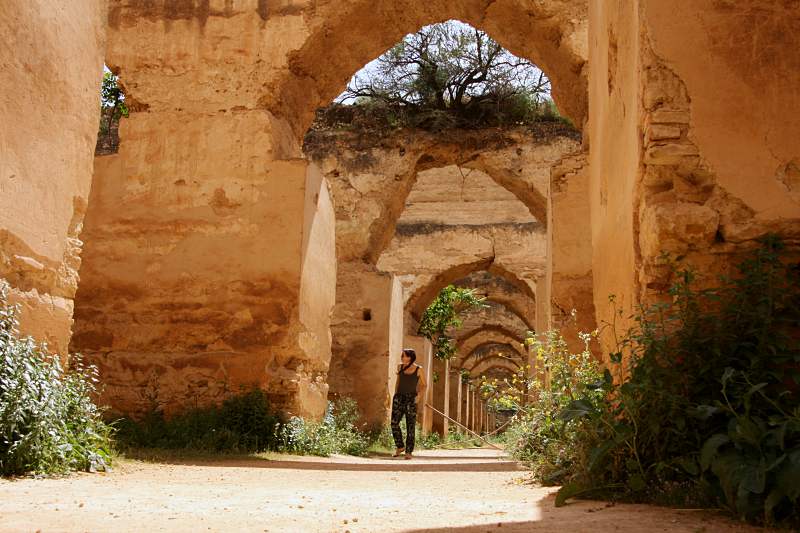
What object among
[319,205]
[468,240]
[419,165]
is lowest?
[319,205]

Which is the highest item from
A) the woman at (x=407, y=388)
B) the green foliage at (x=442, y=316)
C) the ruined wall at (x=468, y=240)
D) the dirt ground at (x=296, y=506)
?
the ruined wall at (x=468, y=240)

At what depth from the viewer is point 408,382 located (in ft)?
27.7

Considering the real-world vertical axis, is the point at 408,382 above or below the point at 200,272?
below

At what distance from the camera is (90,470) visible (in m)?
4.18

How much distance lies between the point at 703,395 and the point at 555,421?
4.21 ft

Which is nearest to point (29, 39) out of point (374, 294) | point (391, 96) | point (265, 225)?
point (265, 225)

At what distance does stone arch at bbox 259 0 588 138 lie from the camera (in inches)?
323

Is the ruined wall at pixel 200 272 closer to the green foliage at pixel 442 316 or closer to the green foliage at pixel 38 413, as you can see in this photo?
the green foliage at pixel 38 413

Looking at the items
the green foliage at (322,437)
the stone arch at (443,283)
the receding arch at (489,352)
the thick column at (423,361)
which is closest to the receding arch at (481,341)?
the receding arch at (489,352)

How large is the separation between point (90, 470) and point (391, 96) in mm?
10988

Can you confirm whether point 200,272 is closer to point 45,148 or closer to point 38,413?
point 45,148

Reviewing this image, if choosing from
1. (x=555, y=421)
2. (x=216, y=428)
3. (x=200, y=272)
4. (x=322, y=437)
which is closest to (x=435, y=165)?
(x=200, y=272)

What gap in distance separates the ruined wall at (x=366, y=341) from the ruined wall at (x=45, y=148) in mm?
6977

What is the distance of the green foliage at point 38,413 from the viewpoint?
12.1ft
